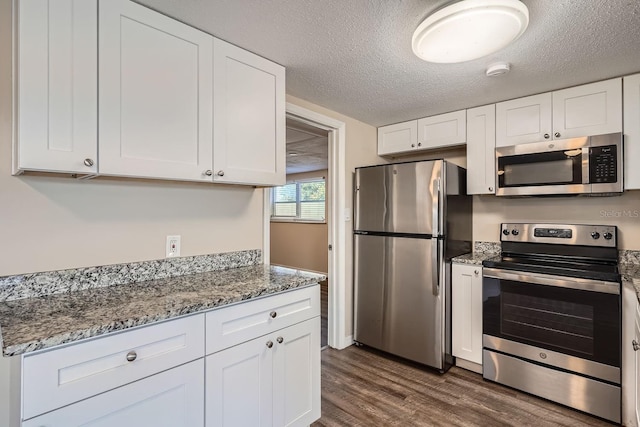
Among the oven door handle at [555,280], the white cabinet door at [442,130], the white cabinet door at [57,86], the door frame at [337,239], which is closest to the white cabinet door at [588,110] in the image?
the white cabinet door at [442,130]

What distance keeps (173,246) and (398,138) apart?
2.32 metres

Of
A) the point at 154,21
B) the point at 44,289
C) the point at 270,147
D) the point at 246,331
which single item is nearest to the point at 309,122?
the point at 270,147

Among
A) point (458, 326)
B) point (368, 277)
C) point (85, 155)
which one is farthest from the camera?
point (368, 277)

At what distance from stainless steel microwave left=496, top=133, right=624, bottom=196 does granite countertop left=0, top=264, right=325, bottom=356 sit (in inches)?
70.3

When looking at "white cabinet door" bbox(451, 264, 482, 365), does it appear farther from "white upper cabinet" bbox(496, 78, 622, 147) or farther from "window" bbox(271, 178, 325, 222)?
"window" bbox(271, 178, 325, 222)

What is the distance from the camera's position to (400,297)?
2676 millimetres

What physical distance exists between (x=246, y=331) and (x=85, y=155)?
973 mm

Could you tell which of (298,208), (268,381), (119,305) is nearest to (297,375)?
(268,381)

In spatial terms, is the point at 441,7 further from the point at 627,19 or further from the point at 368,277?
the point at 368,277

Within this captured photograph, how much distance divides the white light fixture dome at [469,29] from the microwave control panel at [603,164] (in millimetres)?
1262

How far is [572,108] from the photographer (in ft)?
7.38

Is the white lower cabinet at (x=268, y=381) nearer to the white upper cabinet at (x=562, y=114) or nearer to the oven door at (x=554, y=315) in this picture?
the oven door at (x=554, y=315)

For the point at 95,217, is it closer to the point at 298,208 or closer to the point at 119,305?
the point at 119,305

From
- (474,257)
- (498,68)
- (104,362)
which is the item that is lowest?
(104,362)
